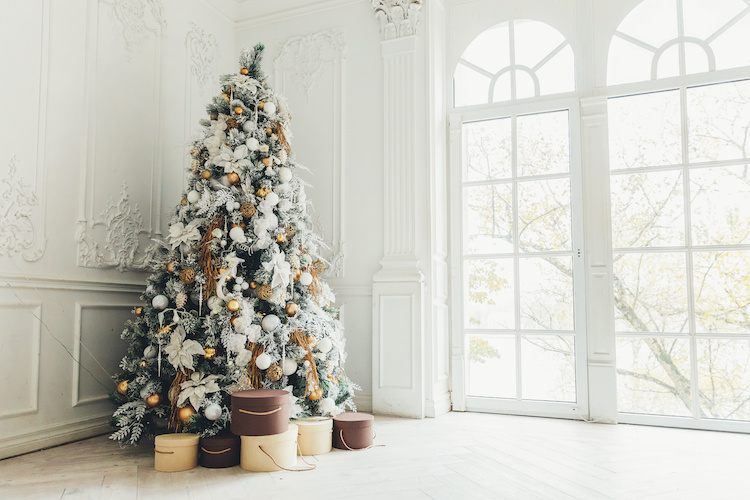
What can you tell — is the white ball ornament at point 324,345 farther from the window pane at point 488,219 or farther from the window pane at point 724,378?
the window pane at point 724,378

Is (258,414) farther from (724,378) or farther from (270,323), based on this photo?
(724,378)

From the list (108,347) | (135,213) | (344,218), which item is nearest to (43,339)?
(108,347)

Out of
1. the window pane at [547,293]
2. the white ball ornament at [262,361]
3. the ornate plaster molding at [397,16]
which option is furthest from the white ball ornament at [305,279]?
the ornate plaster molding at [397,16]

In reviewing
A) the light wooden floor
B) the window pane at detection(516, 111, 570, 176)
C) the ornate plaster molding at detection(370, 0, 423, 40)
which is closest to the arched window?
the window pane at detection(516, 111, 570, 176)

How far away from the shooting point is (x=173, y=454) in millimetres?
2541

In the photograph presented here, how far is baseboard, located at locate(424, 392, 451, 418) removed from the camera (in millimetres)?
3750

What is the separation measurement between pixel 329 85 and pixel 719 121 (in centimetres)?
270

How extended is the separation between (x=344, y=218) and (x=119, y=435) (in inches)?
82.5

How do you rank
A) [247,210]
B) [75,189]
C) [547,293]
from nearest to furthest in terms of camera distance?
[247,210]
[75,189]
[547,293]

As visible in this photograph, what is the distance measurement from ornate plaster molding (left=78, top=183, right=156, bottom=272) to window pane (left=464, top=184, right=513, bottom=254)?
7.35ft

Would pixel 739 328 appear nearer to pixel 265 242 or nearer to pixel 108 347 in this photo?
pixel 265 242

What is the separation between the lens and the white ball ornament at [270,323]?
2.93m

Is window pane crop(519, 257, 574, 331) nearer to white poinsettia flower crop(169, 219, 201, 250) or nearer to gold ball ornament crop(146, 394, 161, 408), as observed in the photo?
white poinsettia flower crop(169, 219, 201, 250)

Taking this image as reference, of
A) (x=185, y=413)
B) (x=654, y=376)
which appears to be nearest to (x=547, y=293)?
(x=654, y=376)
